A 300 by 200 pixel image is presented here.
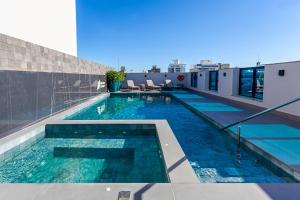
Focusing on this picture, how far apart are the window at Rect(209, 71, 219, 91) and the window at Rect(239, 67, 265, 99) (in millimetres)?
2550

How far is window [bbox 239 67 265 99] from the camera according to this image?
27.9 ft

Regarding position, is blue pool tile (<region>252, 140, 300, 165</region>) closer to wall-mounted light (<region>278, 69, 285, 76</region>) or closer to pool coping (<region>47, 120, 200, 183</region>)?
pool coping (<region>47, 120, 200, 183</region>)

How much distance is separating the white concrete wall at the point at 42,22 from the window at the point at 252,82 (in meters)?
8.92

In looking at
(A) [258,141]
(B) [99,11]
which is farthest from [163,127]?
(B) [99,11]

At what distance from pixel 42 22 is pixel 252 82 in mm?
9299

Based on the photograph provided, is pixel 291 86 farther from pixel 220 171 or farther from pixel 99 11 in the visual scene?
pixel 99 11

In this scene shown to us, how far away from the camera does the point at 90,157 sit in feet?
13.4

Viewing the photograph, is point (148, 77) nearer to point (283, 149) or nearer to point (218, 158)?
point (218, 158)

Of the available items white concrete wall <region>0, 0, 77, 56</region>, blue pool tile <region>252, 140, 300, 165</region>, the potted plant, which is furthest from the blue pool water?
the potted plant

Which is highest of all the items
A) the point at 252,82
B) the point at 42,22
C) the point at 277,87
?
the point at 42,22

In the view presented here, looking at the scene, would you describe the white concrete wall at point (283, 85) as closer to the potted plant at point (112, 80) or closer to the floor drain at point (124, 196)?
the floor drain at point (124, 196)

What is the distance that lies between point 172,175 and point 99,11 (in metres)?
13.5

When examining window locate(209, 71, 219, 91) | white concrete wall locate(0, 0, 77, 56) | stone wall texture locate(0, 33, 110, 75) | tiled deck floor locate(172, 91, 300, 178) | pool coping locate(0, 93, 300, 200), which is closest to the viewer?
pool coping locate(0, 93, 300, 200)

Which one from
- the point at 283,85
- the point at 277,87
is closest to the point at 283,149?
the point at 283,85
